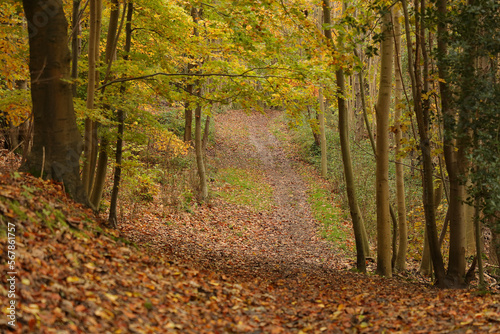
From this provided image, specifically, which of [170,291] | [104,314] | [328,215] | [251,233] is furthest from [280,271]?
[328,215]

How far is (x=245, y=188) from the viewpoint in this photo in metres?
19.3

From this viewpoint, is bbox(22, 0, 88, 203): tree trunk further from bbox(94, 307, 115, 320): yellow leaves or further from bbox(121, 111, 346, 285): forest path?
bbox(121, 111, 346, 285): forest path

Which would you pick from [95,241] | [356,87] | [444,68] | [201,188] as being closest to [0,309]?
[95,241]

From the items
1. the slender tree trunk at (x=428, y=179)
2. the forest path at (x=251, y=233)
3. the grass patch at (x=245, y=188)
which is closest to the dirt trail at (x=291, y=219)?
the forest path at (x=251, y=233)

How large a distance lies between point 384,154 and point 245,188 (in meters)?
11.1

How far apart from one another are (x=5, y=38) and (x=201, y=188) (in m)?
8.96

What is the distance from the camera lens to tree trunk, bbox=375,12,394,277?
28.0ft

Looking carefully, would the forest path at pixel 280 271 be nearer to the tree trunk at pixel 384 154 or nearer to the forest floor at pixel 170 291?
the forest floor at pixel 170 291

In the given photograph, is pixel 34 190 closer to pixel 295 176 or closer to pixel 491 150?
pixel 491 150

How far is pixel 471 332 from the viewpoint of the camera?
4059 mm

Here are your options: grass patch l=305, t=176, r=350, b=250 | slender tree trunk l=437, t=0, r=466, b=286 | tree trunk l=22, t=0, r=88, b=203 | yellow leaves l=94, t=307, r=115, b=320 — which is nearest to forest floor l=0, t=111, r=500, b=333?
yellow leaves l=94, t=307, r=115, b=320

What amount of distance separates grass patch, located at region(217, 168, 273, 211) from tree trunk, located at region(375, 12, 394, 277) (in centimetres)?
792

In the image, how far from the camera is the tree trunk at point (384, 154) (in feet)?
28.0

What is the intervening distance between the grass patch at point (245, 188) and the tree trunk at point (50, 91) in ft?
36.6
